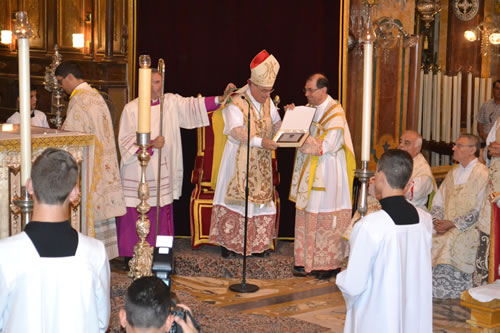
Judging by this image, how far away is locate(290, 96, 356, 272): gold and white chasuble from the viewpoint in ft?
24.0

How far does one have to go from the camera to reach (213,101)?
743 centimetres

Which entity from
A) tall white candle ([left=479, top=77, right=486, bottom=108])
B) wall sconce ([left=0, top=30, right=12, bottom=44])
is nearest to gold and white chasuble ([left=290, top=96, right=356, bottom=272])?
tall white candle ([left=479, top=77, right=486, bottom=108])

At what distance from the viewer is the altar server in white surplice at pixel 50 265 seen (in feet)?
9.77

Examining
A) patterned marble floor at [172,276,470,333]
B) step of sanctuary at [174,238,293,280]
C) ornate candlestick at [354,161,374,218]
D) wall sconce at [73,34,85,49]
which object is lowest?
patterned marble floor at [172,276,470,333]

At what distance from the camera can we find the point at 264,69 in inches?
285

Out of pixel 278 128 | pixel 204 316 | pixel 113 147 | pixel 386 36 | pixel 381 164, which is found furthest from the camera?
pixel 386 36

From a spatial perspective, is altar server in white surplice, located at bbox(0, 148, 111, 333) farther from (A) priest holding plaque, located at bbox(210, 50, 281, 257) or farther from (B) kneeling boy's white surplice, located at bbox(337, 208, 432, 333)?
(A) priest holding plaque, located at bbox(210, 50, 281, 257)

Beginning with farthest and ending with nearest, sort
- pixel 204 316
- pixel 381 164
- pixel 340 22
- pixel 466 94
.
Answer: pixel 466 94
pixel 340 22
pixel 204 316
pixel 381 164

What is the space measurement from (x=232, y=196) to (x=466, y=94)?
6.76 metres

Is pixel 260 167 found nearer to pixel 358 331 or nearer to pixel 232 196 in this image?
pixel 232 196

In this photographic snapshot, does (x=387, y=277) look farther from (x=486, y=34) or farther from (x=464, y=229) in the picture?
(x=486, y=34)

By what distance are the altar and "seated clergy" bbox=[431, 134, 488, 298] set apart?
3.11m

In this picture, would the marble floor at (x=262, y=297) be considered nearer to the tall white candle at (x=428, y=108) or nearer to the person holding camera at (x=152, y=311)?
the person holding camera at (x=152, y=311)

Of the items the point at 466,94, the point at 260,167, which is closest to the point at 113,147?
the point at 260,167
